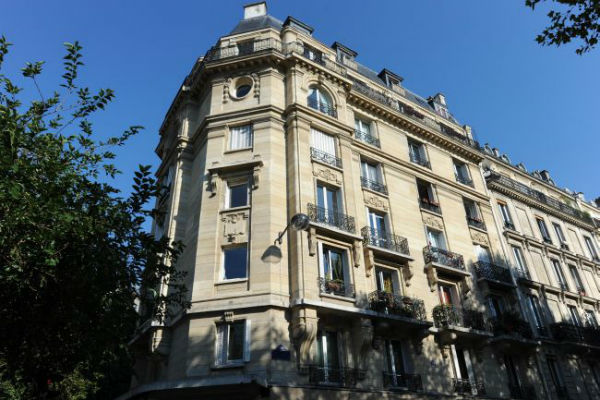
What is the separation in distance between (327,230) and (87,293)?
8.18 meters

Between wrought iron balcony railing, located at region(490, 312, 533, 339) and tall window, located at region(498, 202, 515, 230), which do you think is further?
tall window, located at region(498, 202, 515, 230)

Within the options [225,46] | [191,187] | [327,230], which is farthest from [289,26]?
[327,230]

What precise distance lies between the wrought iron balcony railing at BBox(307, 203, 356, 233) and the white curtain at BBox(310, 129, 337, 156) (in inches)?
128

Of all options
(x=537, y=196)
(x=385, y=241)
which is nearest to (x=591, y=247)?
(x=537, y=196)

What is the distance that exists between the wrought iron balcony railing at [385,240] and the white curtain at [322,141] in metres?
3.92

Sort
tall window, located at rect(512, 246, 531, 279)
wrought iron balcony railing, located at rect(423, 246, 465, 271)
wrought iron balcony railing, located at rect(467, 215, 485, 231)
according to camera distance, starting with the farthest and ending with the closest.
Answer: tall window, located at rect(512, 246, 531, 279)
wrought iron balcony railing, located at rect(467, 215, 485, 231)
wrought iron balcony railing, located at rect(423, 246, 465, 271)

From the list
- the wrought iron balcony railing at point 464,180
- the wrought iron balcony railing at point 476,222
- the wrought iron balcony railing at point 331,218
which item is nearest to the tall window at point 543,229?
the wrought iron balcony railing at point 464,180

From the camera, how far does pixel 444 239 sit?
20656mm

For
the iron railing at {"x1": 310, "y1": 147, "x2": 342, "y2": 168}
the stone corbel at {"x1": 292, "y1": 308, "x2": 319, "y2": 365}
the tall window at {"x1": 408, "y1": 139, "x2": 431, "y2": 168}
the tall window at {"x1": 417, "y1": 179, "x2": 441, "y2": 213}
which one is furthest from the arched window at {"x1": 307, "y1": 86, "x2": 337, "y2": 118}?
the stone corbel at {"x1": 292, "y1": 308, "x2": 319, "y2": 365}

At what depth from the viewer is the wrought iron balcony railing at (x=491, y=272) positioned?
20.4 metres

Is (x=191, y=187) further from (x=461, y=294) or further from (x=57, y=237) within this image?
(x=461, y=294)

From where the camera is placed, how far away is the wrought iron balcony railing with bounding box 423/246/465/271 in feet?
62.0

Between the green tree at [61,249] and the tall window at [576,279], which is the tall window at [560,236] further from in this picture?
the green tree at [61,249]

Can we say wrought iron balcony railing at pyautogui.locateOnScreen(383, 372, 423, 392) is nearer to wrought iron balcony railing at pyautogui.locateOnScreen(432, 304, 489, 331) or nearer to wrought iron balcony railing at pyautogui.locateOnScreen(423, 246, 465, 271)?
wrought iron balcony railing at pyautogui.locateOnScreen(432, 304, 489, 331)
